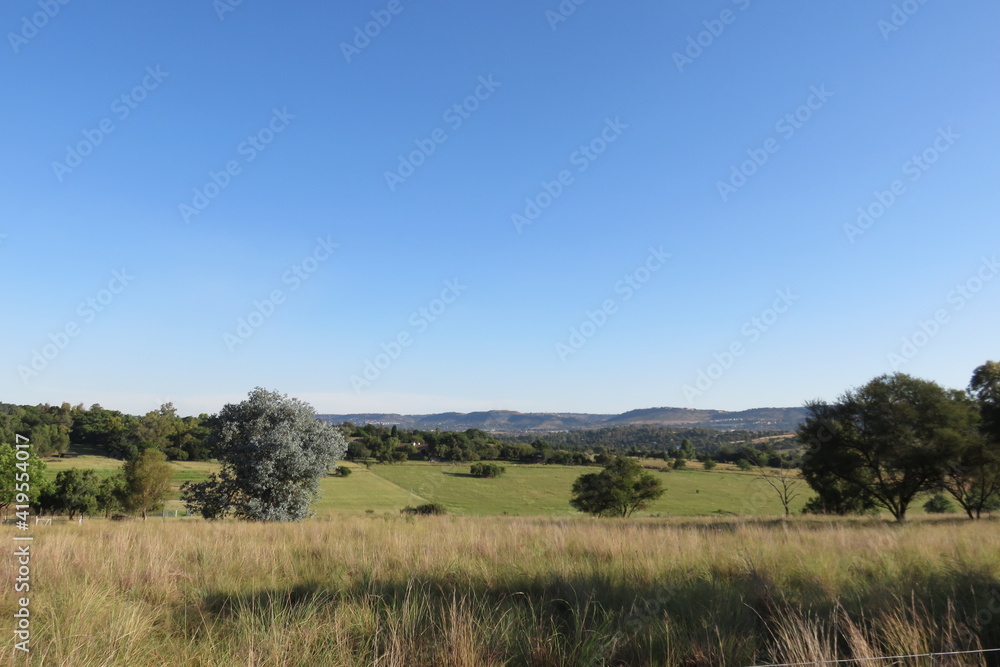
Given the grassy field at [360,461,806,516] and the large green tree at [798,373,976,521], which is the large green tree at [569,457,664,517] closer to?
the grassy field at [360,461,806,516]

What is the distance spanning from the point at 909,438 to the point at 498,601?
94.3 ft

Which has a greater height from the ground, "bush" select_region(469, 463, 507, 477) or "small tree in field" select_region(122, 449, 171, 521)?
"small tree in field" select_region(122, 449, 171, 521)

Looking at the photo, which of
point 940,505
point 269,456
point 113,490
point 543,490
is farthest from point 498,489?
point 269,456

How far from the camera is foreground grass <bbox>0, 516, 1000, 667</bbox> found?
3.27 m

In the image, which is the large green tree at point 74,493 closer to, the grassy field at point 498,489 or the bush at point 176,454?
the grassy field at point 498,489

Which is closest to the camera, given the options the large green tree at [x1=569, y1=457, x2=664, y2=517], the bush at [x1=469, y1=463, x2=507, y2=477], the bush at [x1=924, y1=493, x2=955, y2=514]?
the bush at [x1=924, y1=493, x2=955, y2=514]

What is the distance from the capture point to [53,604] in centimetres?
388

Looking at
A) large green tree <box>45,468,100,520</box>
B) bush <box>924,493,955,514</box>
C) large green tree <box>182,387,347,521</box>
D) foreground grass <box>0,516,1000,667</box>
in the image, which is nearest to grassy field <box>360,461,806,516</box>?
bush <box>924,493,955,514</box>

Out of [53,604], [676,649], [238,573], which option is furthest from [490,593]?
[53,604]

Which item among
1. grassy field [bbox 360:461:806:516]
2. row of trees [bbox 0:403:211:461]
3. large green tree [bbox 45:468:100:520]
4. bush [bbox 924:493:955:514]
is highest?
row of trees [bbox 0:403:211:461]

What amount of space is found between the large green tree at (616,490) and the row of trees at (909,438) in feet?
104

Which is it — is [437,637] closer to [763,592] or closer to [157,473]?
[763,592]

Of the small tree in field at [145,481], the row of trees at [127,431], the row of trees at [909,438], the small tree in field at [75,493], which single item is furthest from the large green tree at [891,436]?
the row of trees at [127,431]

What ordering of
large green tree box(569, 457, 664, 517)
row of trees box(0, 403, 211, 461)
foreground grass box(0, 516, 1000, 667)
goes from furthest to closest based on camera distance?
row of trees box(0, 403, 211, 461) < large green tree box(569, 457, 664, 517) < foreground grass box(0, 516, 1000, 667)
